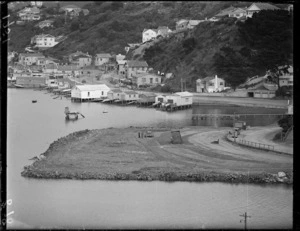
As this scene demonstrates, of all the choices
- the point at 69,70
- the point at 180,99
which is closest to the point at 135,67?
the point at 69,70

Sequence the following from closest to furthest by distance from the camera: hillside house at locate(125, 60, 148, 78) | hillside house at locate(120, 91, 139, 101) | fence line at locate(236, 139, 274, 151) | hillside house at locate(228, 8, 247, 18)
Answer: fence line at locate(236, 139, 274, 151), hillside house at locate(120, 91, 139, 101), hillside house at locate(125, 60, 148, 78), hillside house at locate(228, 8, 247, 18)

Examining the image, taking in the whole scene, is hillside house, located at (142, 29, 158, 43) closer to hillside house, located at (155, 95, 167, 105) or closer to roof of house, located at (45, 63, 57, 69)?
roof of house, located at (45, 63, 57, 69)

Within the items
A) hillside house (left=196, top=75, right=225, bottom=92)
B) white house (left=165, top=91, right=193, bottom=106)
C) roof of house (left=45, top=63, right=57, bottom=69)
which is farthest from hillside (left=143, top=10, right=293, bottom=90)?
roof of house (left=45, top=63, right=57, bottom=69)

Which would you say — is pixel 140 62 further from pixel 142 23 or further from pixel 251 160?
pixel 251 160

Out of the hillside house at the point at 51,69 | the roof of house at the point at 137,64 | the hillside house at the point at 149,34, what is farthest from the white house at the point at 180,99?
the hillside house at the point at 149,34

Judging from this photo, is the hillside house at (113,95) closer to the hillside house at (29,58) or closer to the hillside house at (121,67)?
the hillside house at (121,67)

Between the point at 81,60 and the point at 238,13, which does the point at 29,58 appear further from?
the point at 238,13

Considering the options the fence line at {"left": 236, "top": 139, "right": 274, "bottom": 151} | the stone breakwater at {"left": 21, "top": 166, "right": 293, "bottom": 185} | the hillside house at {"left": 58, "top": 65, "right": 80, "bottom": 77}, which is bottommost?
the stone breakwater at {"left": 21, "top": 166, "right": 293, "bottom": 185}
